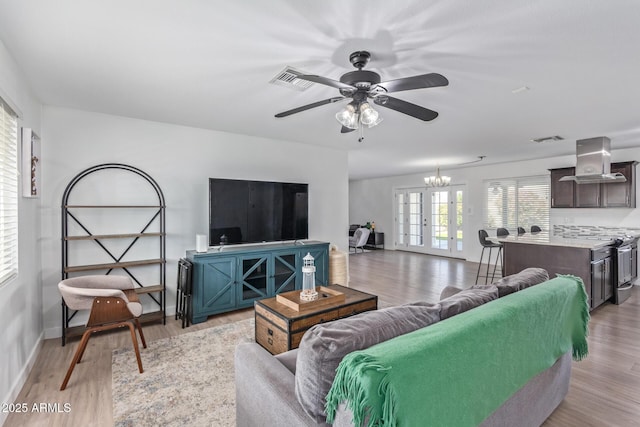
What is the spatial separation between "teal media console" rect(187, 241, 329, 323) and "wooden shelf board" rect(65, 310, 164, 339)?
38 cm

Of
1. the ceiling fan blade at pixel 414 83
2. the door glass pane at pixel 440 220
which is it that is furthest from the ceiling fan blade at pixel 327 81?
the door glass pane at pixel 440 220

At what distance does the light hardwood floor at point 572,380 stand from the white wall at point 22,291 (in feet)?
0.51

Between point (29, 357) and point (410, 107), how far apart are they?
3672 mm

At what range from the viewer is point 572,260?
3.93m

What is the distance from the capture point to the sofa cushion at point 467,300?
5.12 ft

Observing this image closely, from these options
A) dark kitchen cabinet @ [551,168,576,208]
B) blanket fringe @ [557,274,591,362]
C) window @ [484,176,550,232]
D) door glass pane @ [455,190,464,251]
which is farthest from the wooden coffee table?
door glass pane @ [455,190,464,251]

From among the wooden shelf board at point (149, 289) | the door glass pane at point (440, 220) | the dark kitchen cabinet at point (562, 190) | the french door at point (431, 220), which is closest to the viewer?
the wooden shelf board at point (149, 289)

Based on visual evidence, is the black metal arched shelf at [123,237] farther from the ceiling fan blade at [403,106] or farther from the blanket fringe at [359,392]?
the blanket fringe at [359,392]

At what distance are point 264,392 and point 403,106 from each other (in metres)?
1.95

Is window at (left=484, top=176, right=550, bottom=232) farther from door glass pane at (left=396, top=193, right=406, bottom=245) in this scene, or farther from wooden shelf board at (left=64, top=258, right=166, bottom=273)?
wooden shelf board at (left=64, top=258, right=166, bottom=273)

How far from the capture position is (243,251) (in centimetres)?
389

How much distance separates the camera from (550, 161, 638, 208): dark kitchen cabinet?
516 cm

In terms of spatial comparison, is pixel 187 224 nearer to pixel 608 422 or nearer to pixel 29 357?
pixel 29 357

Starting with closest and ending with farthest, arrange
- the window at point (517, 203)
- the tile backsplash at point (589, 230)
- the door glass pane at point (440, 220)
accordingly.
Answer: the tile backsplash at point (589, 230), the window at point (517, 203), the door glass pane at point (440, 220)
